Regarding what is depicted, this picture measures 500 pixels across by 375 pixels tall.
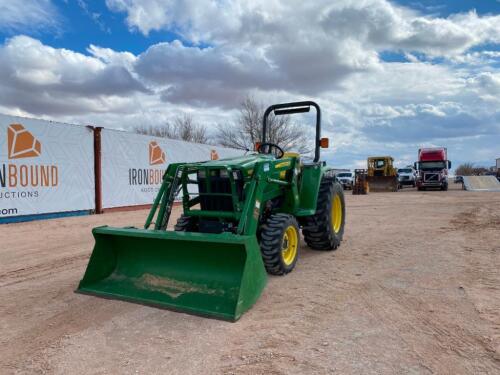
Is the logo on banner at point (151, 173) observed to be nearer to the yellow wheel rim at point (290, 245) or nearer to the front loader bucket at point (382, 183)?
the yellow wheel rim at point (290, 245)

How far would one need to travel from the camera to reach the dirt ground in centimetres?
276

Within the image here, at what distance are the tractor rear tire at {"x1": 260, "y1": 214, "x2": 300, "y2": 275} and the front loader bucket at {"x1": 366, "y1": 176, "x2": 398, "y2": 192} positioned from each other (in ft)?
80.1

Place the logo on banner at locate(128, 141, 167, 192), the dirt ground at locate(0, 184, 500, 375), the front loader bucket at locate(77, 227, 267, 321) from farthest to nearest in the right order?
1. the logo on banner at locate(128, 141, 167, 192)
2. the front loader bucket at locate(77, 227, 267, 321)
3. the dirt ground at locate(0, 184, 500, 375)

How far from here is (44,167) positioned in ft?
35.2

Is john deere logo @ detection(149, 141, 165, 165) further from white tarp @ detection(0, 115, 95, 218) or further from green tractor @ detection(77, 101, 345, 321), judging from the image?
green tractor @ detection(77, 101, 345, 321)

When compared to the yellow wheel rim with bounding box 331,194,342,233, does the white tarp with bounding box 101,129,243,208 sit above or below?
above

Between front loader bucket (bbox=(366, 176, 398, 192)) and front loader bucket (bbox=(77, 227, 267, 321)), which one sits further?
front loader bucket (bbox=(366, 176, 398, 192))

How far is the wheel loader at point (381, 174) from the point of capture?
27.6 metres

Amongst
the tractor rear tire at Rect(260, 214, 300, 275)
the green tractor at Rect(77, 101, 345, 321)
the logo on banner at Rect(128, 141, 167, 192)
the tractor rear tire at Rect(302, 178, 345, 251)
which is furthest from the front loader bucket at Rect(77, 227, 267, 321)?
the logo on banner at Rect(128, 141, 167, 192)

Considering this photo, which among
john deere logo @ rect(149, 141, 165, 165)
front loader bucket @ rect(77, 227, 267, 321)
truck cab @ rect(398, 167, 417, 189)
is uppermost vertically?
john deere logo @ rect(149, 141, 165, 165)

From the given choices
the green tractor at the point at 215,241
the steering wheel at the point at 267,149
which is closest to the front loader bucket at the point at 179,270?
the green tractor at the point at 215,241

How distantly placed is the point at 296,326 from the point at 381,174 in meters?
26.6

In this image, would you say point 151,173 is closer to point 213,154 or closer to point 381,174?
point 213,154

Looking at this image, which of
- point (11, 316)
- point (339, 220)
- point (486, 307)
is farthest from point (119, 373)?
point (339, 220)
